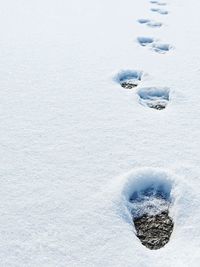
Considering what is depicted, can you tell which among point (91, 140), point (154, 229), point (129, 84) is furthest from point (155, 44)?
point (154, 229)

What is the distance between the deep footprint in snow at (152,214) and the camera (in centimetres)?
190

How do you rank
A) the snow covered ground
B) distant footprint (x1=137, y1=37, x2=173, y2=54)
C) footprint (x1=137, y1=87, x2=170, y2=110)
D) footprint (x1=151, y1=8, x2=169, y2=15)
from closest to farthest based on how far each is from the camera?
the snow covered ground
footprint (x1=137, y1=87, x2=170, y2=110)
distant footprint (x1=137, y1=37, x2=173, y2=54)
footprint (x1=151, y1=8, x2=169, y2=15)

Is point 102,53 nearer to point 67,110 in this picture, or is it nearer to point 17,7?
point 67,110

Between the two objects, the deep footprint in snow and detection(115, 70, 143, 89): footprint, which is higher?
the deep footprint in snow

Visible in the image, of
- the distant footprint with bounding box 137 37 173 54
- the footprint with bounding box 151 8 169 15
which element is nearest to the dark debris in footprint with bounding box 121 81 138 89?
the distant footprint with bounding box 137 37 173 54

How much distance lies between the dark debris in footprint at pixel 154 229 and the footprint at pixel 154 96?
3.63 ft

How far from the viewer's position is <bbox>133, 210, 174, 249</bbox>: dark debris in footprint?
188 cm

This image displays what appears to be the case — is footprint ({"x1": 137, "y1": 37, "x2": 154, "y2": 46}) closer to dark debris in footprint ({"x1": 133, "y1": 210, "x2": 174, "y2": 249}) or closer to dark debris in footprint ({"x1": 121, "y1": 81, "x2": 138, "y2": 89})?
dark debris in footprint ({"x1": 121, "y1": 81, "x2": 138, "y2": 89})

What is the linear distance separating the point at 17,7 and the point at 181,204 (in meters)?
3.73

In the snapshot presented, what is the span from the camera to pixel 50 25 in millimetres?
4387

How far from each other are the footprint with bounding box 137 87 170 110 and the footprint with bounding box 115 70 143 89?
0.50 feet

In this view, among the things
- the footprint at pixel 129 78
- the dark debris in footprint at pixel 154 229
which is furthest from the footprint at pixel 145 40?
the dark debris in footprint at pixel 154 229

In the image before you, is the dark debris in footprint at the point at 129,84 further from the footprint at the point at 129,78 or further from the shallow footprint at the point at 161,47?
the shallow footprint at the point at 161,47

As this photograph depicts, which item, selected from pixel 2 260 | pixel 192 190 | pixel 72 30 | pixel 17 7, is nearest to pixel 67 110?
pixel 192 190
